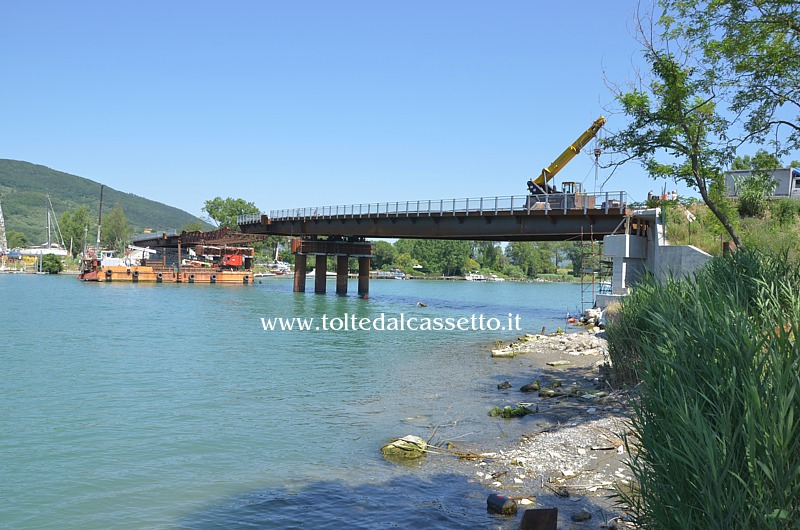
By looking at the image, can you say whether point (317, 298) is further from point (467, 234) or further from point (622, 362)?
point (622, 362)

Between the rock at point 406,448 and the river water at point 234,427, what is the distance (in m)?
0.35

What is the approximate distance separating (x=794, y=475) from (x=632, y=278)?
117ft

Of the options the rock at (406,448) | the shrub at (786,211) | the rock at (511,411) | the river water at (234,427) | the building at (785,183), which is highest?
the building at (785,183)

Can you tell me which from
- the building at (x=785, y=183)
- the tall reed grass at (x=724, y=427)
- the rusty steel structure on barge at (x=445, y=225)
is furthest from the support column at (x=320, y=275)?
the tall reed grass at (x=724, y=427)

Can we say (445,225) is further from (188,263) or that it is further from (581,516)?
(188,263)

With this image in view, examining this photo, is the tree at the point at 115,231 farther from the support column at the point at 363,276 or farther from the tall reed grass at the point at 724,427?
the tall reed grass at the point at 724,427

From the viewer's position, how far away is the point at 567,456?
13.7m

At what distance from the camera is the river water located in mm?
11797

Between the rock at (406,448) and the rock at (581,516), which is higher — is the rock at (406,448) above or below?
below

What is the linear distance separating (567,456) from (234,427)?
915cm

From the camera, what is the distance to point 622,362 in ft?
62.0

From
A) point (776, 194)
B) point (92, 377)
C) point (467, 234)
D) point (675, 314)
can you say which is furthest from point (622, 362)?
point (467, 234)

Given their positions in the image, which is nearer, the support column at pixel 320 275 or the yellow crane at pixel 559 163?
the yellow crane at pixel 559 163

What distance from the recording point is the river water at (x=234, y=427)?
11.8 meters
